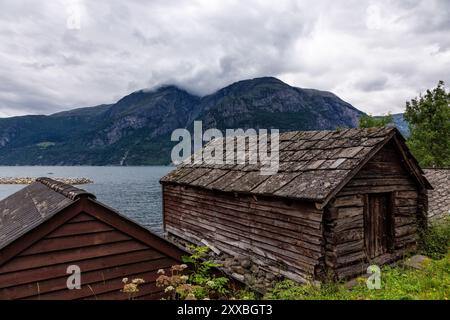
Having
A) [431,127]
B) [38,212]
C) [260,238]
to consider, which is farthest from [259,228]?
[431,127]

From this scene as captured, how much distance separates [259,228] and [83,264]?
7.58 meters

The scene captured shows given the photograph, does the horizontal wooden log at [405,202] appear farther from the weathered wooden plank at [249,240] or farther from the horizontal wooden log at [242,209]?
the weathered wooden plank at [249,240]

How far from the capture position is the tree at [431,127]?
38906 mm

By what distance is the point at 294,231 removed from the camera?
1047cm

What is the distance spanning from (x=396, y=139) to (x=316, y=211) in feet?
14.8

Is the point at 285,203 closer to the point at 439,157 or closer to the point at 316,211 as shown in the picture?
the point at 316,211

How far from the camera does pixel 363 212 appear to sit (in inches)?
419

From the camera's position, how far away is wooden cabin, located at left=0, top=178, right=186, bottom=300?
5004mm

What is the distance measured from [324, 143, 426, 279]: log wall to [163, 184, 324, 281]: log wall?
54 centimetres

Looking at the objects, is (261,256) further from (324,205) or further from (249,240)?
(324,205)

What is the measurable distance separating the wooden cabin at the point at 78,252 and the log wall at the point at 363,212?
5.36 metres

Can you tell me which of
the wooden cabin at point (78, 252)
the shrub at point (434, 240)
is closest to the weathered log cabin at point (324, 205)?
the shrub at point (434, 240)

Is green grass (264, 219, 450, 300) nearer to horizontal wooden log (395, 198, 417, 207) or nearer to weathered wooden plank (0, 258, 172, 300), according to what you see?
weathered wooden plank (0, 258, 172, 300)
